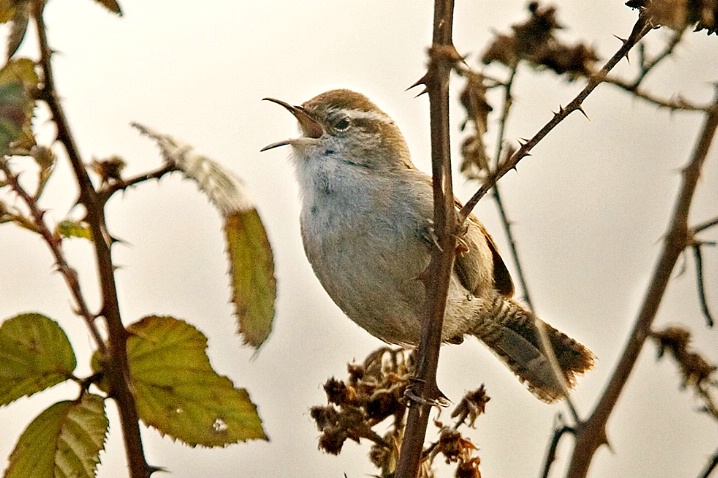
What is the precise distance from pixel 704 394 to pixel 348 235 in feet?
9.03

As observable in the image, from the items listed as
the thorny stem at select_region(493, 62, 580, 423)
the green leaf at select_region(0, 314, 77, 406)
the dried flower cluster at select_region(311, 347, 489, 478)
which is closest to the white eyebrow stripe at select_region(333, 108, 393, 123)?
the dried flower cluster at select_region(311, 347, 489, 478)

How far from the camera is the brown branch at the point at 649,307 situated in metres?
1.12

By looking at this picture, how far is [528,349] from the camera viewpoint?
5180 millimetres

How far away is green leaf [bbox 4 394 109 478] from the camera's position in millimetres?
1604

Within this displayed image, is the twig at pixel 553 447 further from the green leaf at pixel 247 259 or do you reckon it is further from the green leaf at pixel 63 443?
the green leaf at pixel 63 443

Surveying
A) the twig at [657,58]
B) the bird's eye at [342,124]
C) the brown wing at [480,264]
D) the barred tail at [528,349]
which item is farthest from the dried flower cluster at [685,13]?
the barred tail at [528,349]

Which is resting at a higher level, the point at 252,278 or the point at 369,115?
the point at 369,115

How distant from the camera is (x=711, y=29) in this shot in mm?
1514

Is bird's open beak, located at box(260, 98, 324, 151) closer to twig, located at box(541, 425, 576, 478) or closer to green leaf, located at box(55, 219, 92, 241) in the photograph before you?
green leaf, located at box(55, 219, 92, 241)

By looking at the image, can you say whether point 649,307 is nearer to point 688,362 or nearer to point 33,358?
point 688,362

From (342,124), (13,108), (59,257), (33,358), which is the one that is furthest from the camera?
(342,124)

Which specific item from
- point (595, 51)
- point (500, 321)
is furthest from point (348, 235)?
point (595, 51)

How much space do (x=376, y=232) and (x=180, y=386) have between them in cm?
241

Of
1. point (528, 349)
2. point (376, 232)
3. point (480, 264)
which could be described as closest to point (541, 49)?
point (376, 232)
